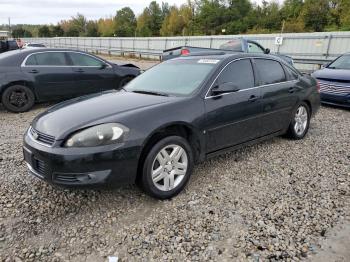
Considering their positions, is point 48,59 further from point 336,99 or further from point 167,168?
point 336,99

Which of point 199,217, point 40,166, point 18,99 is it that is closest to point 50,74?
point 18,99

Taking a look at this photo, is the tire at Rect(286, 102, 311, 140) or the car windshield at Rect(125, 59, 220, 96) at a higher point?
the car windshield at Rect(125, 59, 220, 96)

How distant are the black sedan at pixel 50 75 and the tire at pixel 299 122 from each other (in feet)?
14.3

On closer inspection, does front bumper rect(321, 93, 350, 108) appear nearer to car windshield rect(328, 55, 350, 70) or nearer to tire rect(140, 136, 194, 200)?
car windshield rect(328, 55, 350, 70)

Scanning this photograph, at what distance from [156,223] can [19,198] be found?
1.59 meters

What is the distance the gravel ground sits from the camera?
273cm

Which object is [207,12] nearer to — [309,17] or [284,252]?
[309,17]

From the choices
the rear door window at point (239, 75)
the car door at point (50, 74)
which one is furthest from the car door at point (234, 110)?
the car door at point (50, 74)

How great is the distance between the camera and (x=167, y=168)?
11.3 feet

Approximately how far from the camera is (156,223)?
310 centimetres

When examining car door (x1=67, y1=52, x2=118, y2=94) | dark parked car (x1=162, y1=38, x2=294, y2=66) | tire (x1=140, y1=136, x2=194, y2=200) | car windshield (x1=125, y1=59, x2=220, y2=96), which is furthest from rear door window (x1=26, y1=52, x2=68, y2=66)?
tire (x1=140, y1=136, x2=194, y2=200)

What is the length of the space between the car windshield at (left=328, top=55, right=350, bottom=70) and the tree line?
32540mm

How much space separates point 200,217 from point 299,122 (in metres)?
3.14

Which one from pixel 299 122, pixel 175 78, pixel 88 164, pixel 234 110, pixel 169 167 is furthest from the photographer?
pixel 299 122
